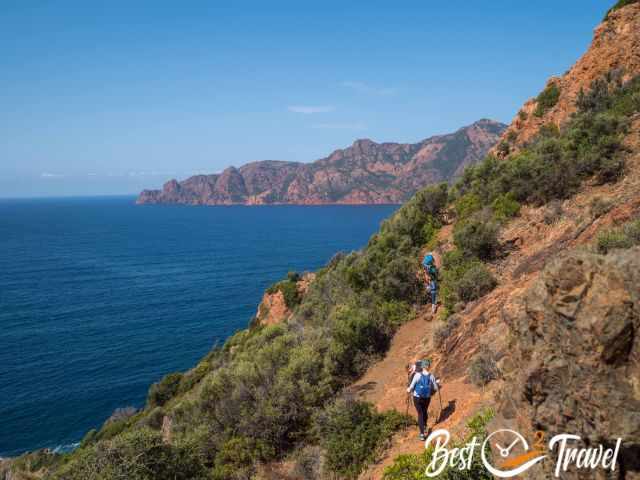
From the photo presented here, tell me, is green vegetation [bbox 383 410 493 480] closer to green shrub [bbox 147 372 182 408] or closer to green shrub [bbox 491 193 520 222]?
green shrub [bbox 491 193 520 222]

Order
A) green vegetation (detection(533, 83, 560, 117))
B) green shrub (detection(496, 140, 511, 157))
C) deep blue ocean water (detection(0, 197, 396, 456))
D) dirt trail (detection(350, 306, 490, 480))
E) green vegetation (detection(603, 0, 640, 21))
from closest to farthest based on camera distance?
dirt trail (detection(350, 306, 490, 480)) < green vegetation (detection(603, 0, 640, 21)) < green vegetation (detection(533, 83, 560, 117)) < green shrub (detection(496, 140, 511, 157)) < deep blue ocean water (detection(0, 197, 396, 456))

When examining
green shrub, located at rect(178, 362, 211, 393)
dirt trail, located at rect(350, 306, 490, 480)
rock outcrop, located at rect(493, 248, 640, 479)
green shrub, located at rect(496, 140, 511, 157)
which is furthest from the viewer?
green shrub, located at rect(178, 362, 211, 393)

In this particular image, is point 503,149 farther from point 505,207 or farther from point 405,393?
point 405,393

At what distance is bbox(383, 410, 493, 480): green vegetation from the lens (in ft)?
15.8

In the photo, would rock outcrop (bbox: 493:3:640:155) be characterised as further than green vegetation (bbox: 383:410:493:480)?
Yes

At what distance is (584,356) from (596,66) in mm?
26014

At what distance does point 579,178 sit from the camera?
1387 centimetres

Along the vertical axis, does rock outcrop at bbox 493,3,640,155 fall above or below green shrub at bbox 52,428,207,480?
above

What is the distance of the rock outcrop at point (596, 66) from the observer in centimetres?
A: 2194

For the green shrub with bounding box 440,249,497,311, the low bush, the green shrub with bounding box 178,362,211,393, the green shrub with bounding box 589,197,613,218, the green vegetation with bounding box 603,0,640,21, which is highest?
the green vegetation with bounding box 603,0,640,21

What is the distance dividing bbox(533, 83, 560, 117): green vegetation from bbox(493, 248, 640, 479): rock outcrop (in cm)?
2543

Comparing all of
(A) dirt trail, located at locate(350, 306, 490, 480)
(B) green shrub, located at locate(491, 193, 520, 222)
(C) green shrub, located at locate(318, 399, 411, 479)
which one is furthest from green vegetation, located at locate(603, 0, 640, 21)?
(C) green shrub, located at locate(318, 399, 411, 479)

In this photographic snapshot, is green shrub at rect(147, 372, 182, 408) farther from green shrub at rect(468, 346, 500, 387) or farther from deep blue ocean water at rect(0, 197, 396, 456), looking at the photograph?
green shrub at rect(468, 346, 500, 387)

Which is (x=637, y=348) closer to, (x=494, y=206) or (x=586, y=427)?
(x=586, y=427)
